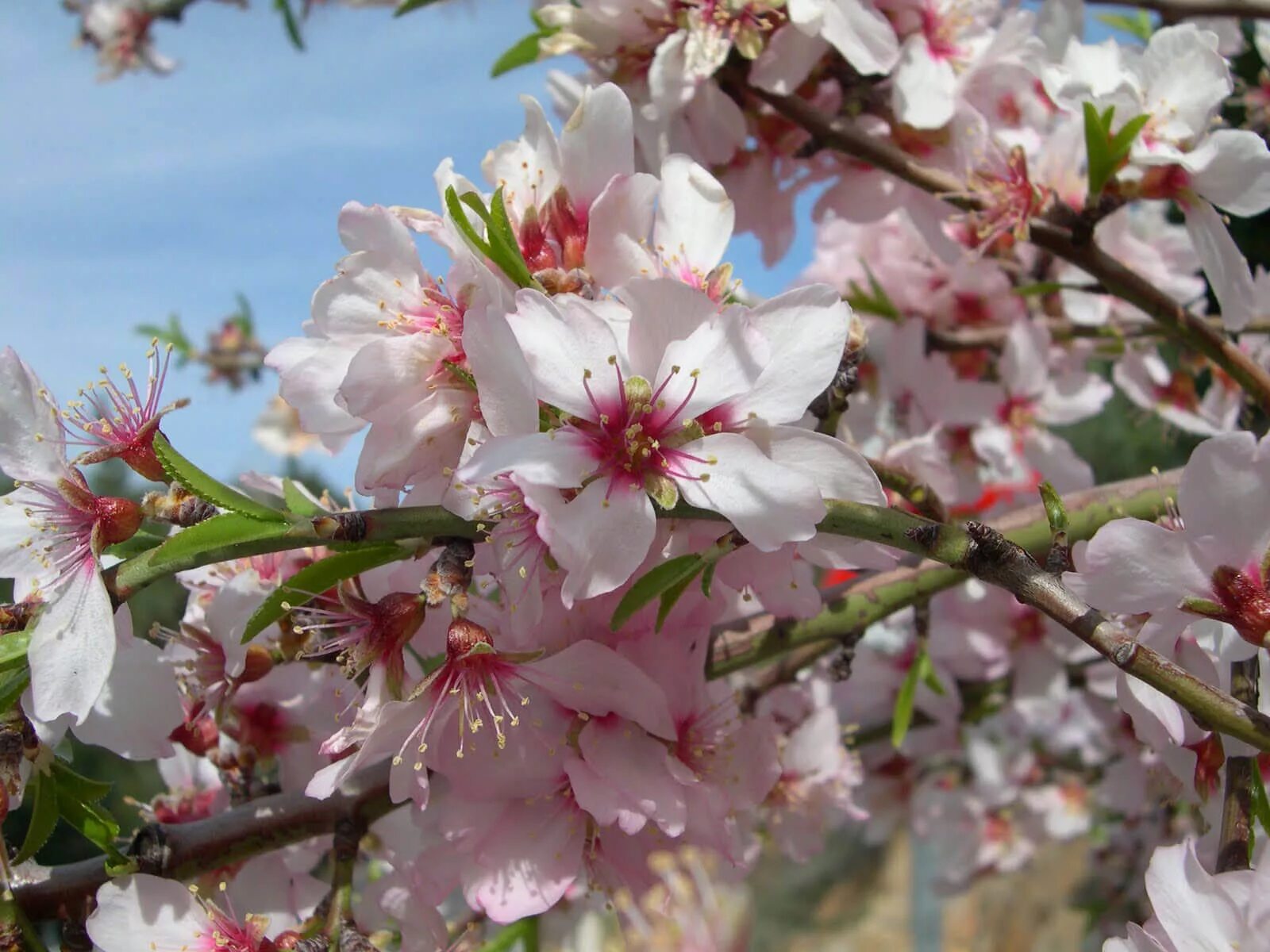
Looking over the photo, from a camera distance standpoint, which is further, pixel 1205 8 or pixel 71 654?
pixel 1205 8

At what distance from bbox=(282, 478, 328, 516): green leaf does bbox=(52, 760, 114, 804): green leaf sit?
1.06ft

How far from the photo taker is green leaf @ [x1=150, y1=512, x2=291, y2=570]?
0.76 metres

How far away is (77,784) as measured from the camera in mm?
938

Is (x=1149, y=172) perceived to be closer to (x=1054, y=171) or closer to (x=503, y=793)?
(x=1054, y=171)

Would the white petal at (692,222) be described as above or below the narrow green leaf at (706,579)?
above

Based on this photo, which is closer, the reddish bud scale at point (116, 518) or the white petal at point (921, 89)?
the reddish bud scale at point (116, 518)

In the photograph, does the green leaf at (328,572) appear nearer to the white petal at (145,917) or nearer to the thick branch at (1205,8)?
the white petal at (145,917)

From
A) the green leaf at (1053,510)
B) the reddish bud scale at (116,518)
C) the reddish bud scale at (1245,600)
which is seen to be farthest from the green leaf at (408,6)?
the reddish bud scale at (1245,600)

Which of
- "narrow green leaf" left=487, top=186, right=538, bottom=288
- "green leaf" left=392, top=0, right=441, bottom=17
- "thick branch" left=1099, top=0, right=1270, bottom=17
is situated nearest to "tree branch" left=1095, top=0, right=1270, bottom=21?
"thick branch" left=1099, top=0, right=1270, bottom=17

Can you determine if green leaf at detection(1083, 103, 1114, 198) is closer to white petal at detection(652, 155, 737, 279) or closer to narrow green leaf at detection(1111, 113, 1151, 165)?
narrow green leaf at detection(1111, 113, 1151, 165)

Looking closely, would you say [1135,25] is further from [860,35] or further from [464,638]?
[464,638]

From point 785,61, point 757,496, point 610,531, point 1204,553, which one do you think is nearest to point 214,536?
point 610,531

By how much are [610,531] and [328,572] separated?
24cm

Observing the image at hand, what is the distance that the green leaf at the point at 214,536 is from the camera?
76cm
